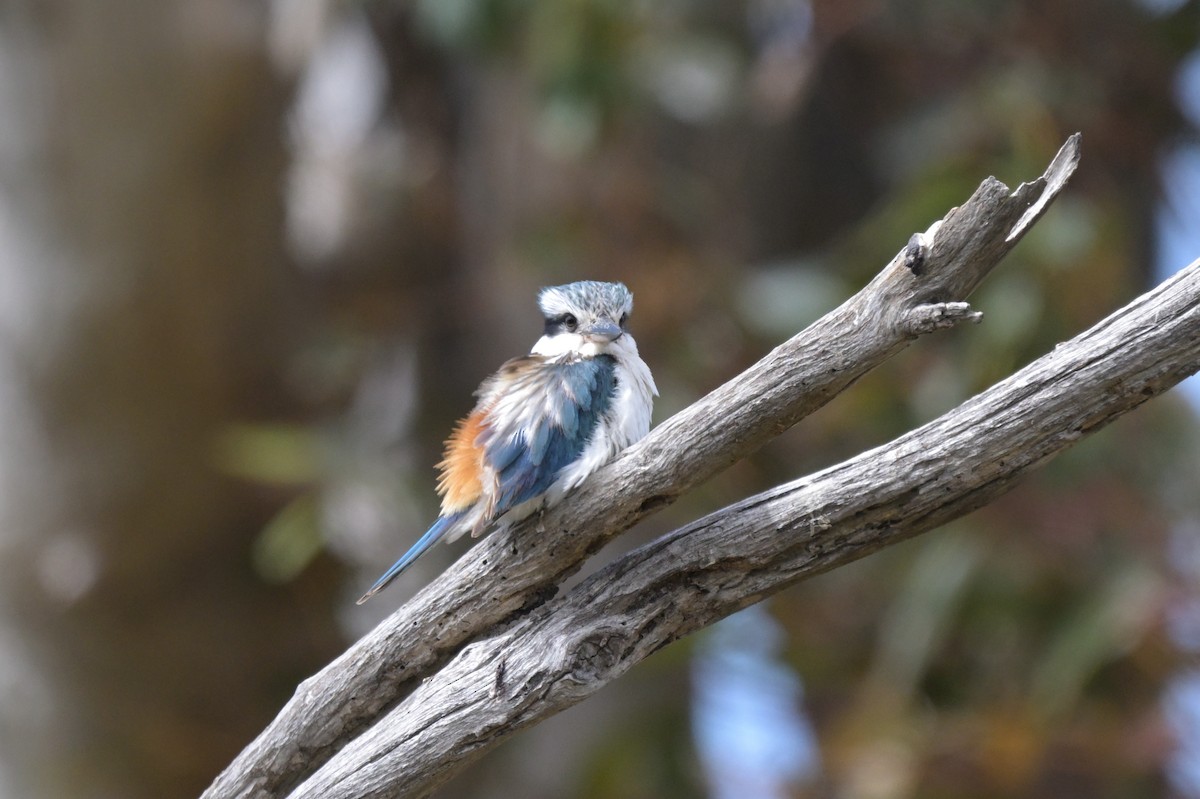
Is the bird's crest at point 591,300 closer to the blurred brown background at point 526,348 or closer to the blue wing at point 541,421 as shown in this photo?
the blue wing at point 541,421

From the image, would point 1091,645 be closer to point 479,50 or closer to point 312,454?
point 312,454

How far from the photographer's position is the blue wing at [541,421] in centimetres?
190

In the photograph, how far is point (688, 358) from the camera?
5.17 m

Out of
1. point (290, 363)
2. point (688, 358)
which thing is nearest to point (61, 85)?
point (290, 363)

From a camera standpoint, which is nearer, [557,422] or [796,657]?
[557,422]

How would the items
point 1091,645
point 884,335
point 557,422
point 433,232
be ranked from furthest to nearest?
point 433,232 → point 1091,645 → point 557,422 → point 884,335

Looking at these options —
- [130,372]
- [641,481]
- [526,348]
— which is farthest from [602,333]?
[526,348]

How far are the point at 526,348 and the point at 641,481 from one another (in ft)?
12.5

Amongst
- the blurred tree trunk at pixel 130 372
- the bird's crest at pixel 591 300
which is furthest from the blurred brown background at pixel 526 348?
the bird's crest at pixel 591 300

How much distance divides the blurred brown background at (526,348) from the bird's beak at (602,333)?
2.59 meters

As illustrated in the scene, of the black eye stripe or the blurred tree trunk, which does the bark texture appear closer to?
the black eye stripe

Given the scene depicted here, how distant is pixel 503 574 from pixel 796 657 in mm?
3788

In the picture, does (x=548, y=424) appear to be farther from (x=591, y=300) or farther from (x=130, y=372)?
(x=130, y=372)

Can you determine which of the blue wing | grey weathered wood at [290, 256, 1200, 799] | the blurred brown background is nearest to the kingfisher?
the blue wing
